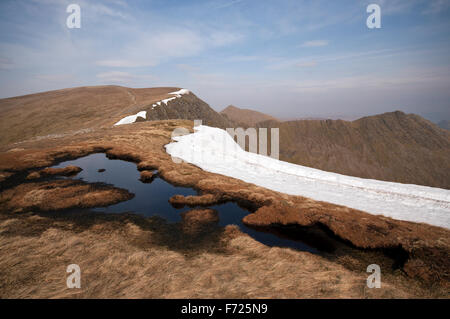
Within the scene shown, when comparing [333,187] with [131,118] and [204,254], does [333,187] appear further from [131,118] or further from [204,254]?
[131,118]

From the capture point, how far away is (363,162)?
172125 millimetres

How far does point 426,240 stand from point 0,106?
14307 centimetres

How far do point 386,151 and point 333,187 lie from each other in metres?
203

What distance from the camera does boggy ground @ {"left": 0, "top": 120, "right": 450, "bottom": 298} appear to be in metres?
7.20

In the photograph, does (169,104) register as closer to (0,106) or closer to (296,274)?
(296,274)

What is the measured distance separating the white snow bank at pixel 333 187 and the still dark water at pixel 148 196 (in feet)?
24.6

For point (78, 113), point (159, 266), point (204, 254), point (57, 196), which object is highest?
point (78, 113)

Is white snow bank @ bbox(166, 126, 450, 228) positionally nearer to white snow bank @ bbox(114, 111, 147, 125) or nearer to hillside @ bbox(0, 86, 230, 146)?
white snow bank @ bbox(114, 111, 147, 125)

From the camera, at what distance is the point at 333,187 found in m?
22.2

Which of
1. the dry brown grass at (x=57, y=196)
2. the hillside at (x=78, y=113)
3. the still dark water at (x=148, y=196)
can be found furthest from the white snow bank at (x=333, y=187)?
the hillside at (x=78, y=113)

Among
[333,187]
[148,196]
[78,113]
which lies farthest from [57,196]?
[78,113]

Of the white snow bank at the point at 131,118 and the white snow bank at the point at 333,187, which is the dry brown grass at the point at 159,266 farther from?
the white snow bank at the point at 131,118

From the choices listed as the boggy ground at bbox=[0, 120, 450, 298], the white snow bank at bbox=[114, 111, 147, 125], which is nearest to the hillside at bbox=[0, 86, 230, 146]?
the white snow bank at bbox=[114, 111, 147, 125]

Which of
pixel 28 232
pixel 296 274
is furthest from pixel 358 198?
pixel 28 232
